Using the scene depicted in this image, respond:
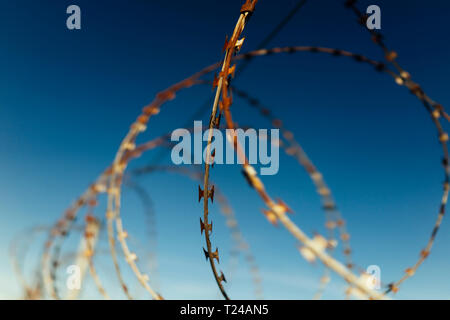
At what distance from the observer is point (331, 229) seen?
577cm

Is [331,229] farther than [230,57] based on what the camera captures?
Yes

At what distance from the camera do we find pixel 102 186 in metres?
7.12

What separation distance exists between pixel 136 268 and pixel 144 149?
2067 mm
